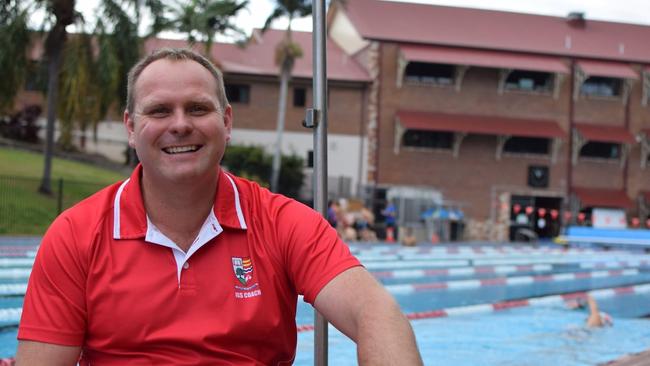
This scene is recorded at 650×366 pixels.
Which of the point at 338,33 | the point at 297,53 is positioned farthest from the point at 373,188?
the point at 338,33

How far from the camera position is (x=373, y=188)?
3253cm

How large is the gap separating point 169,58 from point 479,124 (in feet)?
105

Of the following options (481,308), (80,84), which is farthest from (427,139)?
(481,308)

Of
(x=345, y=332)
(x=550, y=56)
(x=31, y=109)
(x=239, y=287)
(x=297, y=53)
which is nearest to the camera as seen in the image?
(x=345, y=332)

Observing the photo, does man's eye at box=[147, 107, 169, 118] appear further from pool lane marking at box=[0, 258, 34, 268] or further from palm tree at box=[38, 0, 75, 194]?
palm tree at box=[38, 0, 75, 194]

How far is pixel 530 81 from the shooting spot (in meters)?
35.4

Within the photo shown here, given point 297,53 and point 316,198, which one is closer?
point 316,198

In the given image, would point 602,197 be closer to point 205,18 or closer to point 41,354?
point 205,18

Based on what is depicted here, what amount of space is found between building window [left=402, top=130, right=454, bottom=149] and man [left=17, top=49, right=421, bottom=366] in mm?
31564

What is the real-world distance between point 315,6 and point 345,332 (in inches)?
51.3

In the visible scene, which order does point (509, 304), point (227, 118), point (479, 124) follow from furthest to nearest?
1. point (479, 124)
2. point (509, 304)
3. point (227, 118)

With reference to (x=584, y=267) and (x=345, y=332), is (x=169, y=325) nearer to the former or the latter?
(x=345, y=332)

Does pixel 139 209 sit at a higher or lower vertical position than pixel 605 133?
lower

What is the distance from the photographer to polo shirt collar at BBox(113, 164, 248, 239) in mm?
2441
